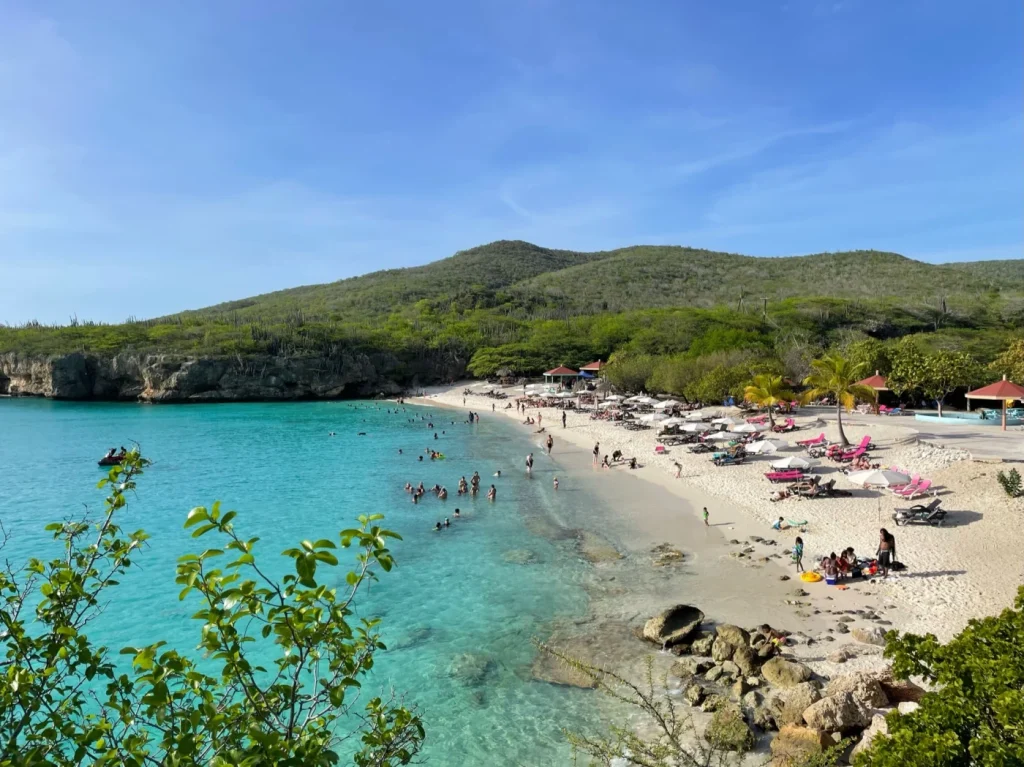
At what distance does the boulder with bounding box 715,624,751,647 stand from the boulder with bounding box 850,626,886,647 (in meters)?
2.26

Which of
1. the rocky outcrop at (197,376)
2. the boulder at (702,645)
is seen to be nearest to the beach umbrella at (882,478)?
the boulder at (702,645)

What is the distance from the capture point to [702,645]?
12.8 m

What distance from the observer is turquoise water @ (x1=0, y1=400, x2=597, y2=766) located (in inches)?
453

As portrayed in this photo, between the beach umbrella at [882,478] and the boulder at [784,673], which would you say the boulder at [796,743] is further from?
the beach umbrella at [882,478]

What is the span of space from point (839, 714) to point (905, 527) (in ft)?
38.1

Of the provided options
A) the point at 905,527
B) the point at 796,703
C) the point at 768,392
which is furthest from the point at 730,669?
the point at 768,392

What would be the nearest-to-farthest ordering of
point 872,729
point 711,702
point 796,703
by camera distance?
point 872,729 → point 796,703 → point 711,702

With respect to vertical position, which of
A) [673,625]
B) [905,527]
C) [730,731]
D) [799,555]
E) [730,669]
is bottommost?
[730,669]

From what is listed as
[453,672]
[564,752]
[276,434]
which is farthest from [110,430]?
[564,752]

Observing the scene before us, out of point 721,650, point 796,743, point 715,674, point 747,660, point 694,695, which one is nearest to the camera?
point 796,743

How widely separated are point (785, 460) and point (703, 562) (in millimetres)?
8909

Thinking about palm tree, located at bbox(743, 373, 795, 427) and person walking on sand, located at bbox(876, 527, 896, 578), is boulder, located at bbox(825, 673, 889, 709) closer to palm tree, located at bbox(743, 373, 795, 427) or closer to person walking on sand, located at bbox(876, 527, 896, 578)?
person walking on sand, located at bbox(876, 527, 896, 578)

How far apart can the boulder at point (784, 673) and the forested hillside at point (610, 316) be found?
3878 centimetres

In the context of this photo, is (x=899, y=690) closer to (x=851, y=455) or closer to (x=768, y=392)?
(x=851, y=455)
